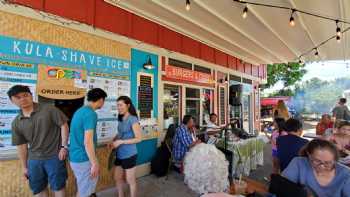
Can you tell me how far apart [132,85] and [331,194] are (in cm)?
355

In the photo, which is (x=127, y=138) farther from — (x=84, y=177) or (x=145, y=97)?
(x=145, y=97)

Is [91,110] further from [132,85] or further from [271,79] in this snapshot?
[271,79]

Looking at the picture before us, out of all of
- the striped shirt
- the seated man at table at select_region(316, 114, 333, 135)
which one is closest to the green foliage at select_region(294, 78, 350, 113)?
the seated man at table at select_region(316, 114, 333, 135)

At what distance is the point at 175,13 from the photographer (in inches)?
187

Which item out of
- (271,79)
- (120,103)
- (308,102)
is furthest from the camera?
(308,102)

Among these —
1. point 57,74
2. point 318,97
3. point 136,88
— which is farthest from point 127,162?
point 318,97

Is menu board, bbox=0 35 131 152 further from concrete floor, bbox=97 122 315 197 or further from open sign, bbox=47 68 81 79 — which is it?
concrete floor, bbox=97 122 315 197

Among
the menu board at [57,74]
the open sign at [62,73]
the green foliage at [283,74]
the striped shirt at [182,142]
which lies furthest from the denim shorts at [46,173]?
the green foliage at [283,74]

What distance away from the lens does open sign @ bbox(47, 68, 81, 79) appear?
11.0 feet

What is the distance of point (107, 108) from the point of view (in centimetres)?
408

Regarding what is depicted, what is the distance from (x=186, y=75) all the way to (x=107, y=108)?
2.55 metres

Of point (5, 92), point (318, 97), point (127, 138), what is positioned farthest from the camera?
point (318, 97)

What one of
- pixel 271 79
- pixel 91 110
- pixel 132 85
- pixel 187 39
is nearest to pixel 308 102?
pixel 271 79

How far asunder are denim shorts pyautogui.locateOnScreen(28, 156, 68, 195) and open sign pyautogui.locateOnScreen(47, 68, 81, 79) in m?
1.31
